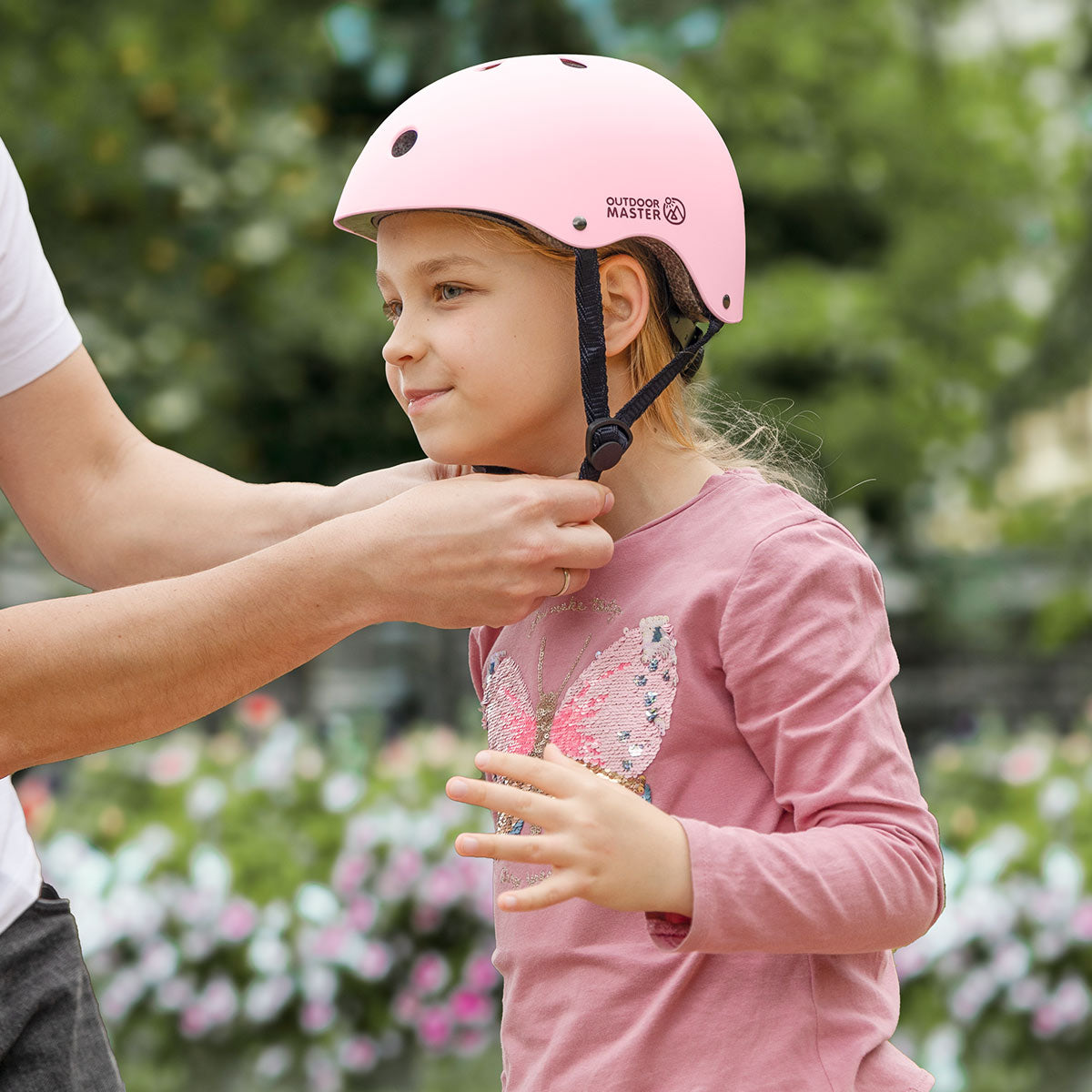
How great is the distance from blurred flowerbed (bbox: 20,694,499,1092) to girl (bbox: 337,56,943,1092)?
2.52m

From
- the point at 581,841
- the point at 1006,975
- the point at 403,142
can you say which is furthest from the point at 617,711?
the point at 1006,975

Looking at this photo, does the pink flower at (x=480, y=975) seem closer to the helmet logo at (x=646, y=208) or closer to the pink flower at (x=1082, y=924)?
the pink flower at (x=1082, y=924)

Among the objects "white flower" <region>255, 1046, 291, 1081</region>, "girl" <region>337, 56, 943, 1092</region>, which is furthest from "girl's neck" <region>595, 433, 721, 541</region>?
"white flower" <region>255, 1046, 291, 1081</region>

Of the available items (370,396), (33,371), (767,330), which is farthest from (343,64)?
(33,371)

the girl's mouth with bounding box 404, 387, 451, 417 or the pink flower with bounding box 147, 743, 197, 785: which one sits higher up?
the girl's mouth with bounding box 404, 387, 451, 417

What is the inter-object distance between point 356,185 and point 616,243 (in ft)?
1.15

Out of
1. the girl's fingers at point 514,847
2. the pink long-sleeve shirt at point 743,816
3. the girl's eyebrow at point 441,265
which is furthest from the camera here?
the girl's eyebrow at point 441,265

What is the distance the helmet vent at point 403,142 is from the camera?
6.47 ft

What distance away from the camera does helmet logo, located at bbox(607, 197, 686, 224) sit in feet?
6.37

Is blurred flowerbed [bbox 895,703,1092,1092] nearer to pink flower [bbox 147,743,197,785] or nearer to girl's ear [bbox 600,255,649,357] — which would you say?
pink flower [bbox 147,743,197,785]

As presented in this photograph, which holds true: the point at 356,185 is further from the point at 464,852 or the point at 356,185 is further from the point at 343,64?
the point at 343,64

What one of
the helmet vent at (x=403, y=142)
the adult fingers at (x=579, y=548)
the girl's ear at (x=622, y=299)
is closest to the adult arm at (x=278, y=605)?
the adult fingers at (x=579, y=548)

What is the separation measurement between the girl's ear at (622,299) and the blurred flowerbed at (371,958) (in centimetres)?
279

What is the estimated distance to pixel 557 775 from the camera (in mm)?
1585
